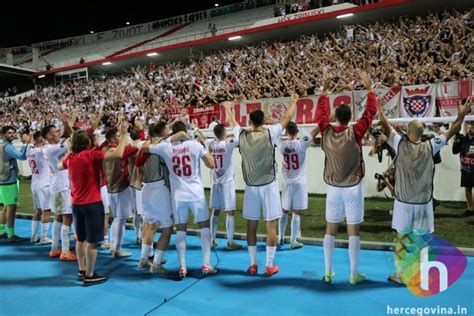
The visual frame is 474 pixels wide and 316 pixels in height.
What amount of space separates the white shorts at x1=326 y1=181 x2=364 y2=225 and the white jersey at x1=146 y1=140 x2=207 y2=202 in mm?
1898

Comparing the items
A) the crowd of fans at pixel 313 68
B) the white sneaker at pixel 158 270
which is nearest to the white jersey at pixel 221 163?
the white sneaker at pixel 158 270

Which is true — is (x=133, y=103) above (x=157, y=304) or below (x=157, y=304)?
above

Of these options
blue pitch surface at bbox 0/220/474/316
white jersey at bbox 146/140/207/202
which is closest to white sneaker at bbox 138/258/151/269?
blue pitch surface at bbox 0/220/474/316

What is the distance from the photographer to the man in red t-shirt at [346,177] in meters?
5.48

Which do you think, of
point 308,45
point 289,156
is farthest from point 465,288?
point 308,45

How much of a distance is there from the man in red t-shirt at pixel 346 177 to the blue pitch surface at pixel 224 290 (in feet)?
1.83

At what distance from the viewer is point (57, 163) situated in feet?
25.7

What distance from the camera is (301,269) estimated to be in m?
6.42

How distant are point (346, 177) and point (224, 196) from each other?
9.45ft

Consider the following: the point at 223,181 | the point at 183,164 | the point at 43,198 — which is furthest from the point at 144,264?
the point at 43,198

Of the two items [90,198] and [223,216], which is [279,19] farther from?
[90,198]

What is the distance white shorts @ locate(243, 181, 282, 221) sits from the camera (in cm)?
612

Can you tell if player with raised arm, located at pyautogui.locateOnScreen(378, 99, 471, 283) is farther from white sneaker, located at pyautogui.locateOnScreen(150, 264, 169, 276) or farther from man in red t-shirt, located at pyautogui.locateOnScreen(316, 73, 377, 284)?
white sneaker, located at pyautogui.locateOnScreen(150, 264, 169, 276)

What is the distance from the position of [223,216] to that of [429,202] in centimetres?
645
